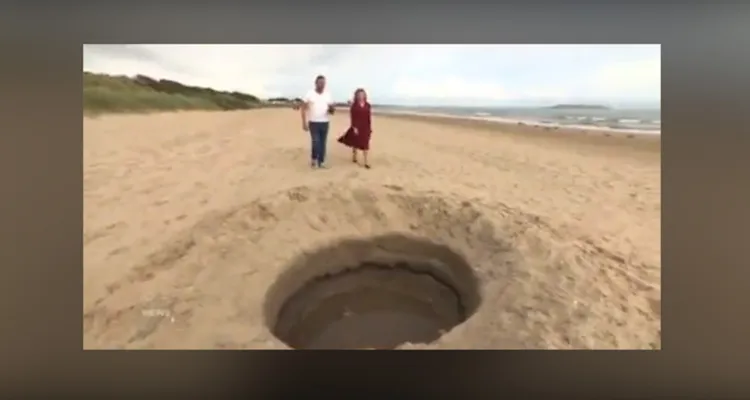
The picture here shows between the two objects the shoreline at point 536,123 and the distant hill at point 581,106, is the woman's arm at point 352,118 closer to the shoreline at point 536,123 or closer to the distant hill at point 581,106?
the shoreline at point 536,123

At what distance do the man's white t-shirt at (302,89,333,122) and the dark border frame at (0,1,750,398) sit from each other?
0.56ft

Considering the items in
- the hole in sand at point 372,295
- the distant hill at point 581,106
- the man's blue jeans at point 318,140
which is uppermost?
the distant hill at point 581,106

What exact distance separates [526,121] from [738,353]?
3.28 feet

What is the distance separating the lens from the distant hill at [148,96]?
6.05 ft

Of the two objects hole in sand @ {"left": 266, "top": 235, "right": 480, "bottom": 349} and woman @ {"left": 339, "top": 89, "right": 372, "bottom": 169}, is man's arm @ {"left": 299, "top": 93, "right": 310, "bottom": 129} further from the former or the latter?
hole in sand @ {"left": 266, "top": 235, "right": 480, "bottom": 349}

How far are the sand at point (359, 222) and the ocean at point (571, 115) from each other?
0.11ft

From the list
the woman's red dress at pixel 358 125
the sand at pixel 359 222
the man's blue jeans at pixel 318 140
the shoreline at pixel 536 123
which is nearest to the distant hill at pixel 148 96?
the sand at pixel 359 222

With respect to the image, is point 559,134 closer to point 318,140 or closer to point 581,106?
point 581,106

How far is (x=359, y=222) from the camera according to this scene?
74.9 inches

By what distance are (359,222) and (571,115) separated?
76cm
